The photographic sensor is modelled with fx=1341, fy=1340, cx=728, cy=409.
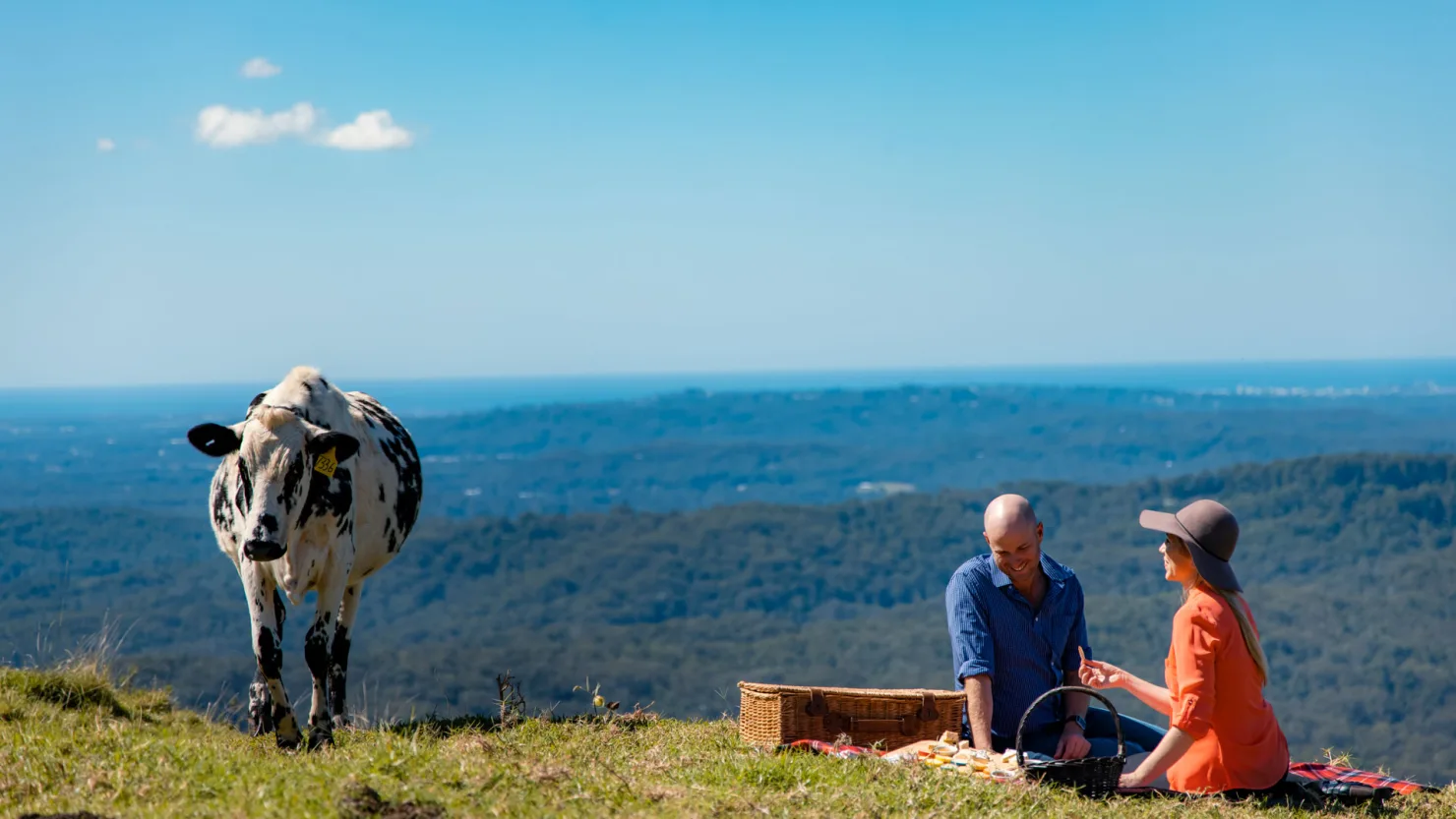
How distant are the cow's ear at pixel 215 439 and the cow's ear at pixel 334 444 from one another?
0.48 meters

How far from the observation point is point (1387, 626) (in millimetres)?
165250

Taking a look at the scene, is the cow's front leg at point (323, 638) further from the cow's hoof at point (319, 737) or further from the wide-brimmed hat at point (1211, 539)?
the wide-brimmed hat at point (1211, 539)

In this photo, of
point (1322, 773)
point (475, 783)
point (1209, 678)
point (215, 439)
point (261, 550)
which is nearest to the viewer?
point (475, 783)

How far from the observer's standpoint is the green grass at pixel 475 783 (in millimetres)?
6094

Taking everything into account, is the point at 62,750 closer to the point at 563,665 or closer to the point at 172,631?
the point at 563,665

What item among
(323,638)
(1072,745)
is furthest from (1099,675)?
A: (323,638)

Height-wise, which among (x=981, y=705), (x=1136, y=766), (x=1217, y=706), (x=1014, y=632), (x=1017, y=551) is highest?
(x=1017, y=551)

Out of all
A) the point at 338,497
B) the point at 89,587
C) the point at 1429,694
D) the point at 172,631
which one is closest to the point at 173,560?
the point at 89,587

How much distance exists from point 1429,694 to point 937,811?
154892mm

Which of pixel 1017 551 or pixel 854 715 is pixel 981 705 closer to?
pixel 1017 551

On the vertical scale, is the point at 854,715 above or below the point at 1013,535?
below

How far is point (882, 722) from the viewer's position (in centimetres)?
855

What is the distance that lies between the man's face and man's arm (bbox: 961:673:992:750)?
A: 2.04 feet

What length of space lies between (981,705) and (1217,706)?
1.26 meters
